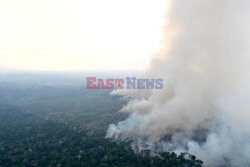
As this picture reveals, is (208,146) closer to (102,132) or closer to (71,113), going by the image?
(102,132)

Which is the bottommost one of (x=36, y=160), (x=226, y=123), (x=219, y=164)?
(x=36, y=160)

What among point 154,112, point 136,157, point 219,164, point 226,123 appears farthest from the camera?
point 154,112

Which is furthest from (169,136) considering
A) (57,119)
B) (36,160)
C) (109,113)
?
(57,119)

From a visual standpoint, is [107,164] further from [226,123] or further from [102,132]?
[226,123]

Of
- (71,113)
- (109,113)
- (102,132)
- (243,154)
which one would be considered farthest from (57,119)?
(243,154)

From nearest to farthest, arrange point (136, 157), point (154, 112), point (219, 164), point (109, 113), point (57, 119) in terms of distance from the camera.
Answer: point (219, 164)
point (136, 157)
point (154, 112)
point (57, 119)
point (109, 113)

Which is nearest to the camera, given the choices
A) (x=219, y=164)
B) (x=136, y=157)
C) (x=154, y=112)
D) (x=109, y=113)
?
(x=219, y=164)

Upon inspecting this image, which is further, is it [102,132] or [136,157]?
[102,132]

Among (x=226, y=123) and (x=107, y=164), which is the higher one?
(x=226, y=123)

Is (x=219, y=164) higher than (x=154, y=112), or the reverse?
(x=154, y=112)
